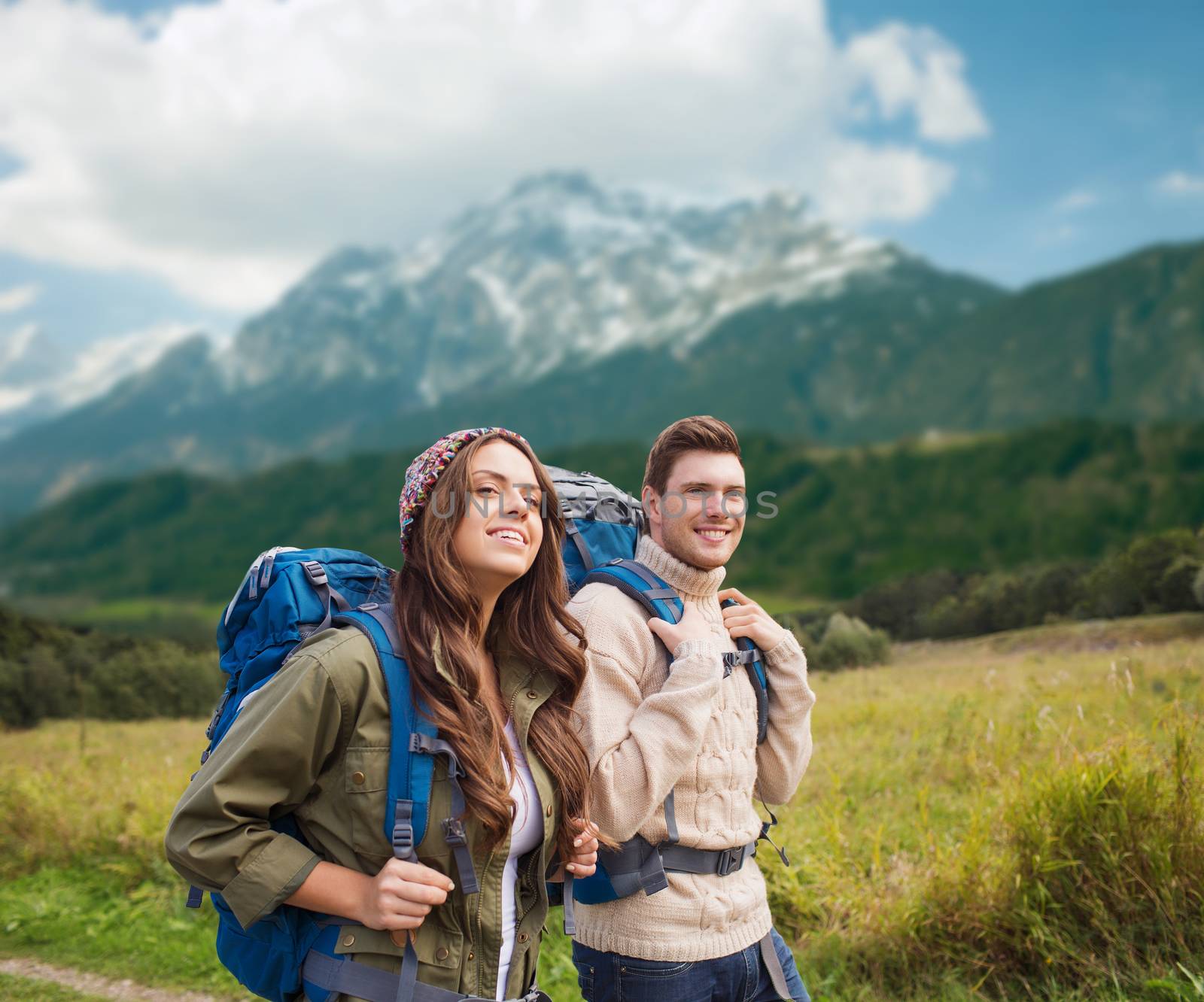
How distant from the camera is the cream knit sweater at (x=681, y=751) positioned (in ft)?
7.57

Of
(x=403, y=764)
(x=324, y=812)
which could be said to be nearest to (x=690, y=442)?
(x=403, y=764)

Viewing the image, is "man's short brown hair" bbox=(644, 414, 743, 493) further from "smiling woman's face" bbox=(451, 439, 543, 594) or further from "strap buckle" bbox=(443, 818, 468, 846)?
"strap buckle" bbox=(443, 818, 468, 846)

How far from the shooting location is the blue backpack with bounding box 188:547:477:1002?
1.96m

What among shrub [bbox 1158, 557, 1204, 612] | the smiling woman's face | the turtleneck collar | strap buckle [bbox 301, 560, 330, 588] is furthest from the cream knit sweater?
shrub [bbox 1158, 557, 1204, 612]

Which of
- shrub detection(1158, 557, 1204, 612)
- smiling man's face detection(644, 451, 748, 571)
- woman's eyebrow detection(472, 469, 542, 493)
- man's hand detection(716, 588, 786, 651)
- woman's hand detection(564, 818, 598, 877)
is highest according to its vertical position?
woman's eyebrow detection(472, 469, 542, 493)

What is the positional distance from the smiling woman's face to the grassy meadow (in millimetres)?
3110

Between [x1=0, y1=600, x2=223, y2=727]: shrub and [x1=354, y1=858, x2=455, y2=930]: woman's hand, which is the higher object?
[x1=354, y1=858, x2=455, y2=930]: woman's hand

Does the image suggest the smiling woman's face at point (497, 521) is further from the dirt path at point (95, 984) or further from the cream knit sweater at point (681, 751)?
the dirt path at point (95, 984)

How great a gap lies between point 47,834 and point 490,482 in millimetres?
6638

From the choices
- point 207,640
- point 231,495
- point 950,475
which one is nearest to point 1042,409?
point 231,495

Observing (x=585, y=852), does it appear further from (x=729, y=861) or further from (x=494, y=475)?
(x=494, y=475)

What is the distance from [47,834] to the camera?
6.80 m

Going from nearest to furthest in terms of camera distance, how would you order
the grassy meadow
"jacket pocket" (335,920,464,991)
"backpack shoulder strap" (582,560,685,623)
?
"jacket pocket" (335,920,464,991)
"backpack shoulder strap" (582,560,685,623)
the grassy meadow

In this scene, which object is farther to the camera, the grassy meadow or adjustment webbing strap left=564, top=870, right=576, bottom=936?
the grassy meadow
